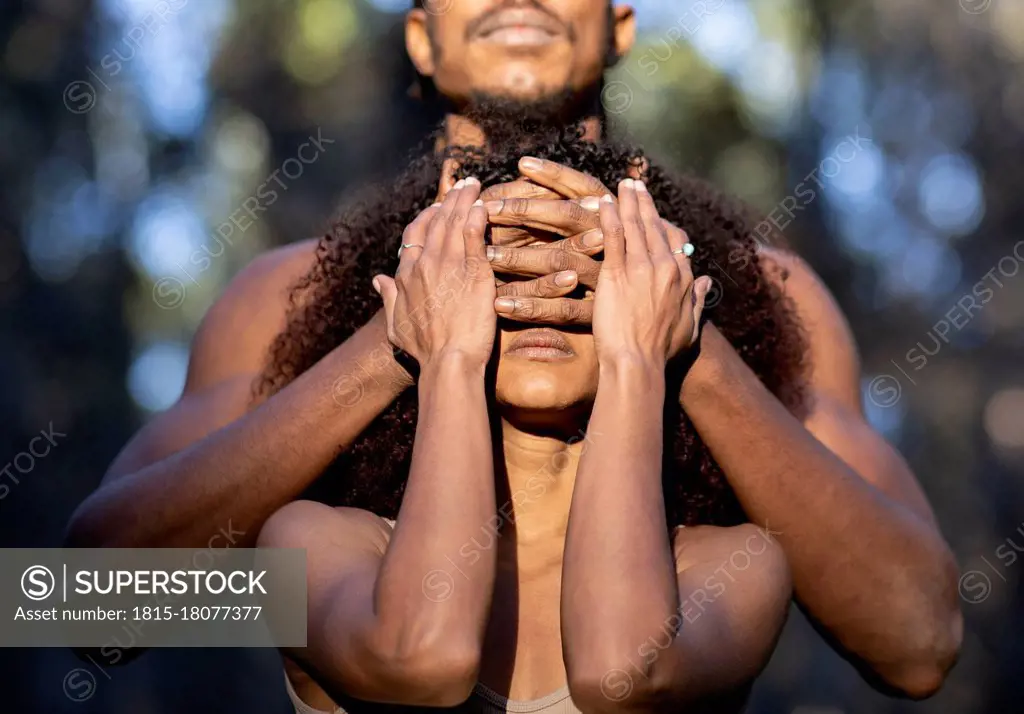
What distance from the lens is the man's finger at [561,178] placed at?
2.42 metres

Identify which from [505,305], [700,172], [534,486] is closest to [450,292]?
[505,305]

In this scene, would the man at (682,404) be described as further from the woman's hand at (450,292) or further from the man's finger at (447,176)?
the man's finger at (447,176)

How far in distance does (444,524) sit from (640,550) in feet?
0.99

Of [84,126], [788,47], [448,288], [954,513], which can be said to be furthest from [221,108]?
[448,288]

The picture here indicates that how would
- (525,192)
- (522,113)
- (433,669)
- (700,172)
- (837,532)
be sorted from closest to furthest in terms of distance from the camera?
(433,669) → (525,192) → (837,532) → (522,113) → (700,172)

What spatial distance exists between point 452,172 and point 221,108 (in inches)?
190

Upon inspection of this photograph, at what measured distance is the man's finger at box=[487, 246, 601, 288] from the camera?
2.43 meters

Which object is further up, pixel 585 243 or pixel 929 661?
pixel 585 243

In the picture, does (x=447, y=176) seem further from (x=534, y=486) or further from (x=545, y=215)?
(x=534, y=486)

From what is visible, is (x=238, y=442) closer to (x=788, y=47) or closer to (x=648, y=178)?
(x=648, y=178)

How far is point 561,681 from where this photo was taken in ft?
8.07

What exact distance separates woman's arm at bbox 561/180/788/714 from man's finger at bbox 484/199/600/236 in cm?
5

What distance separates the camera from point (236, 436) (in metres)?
2.65

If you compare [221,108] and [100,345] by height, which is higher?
[221,108]
